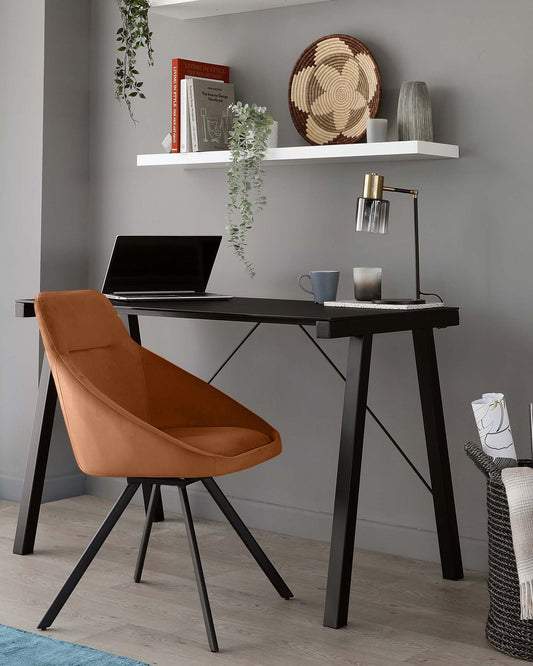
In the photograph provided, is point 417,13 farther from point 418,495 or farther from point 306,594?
point 306,594

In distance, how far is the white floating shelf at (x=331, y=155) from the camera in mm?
2875

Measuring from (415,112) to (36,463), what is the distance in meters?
1.58

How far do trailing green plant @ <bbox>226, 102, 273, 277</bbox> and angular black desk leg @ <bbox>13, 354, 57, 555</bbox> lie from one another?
29.9 inches

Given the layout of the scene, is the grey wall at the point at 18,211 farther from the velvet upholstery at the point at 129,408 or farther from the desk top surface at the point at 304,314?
the velvet upholstery at the point at 129,408

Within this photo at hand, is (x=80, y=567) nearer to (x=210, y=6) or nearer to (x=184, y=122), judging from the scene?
(x=184, y=122)

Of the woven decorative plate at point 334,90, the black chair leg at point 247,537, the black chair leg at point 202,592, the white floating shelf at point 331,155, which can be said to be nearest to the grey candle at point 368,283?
the white floating shelf at point 331,155

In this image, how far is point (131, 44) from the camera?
356 cm

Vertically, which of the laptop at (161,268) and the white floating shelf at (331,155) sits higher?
the white floating shelf at (331,155)

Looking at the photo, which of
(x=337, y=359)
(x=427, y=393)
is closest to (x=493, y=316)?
(x=427, y=393)

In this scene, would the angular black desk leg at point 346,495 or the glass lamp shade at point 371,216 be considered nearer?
the angular black desk leg at point 346,495

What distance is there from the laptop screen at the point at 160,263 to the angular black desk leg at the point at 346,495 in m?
0.90

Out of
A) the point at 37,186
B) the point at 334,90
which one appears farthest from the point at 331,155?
the point at 37,186

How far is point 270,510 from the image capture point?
136 inches

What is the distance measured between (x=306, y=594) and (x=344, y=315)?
836 mm
